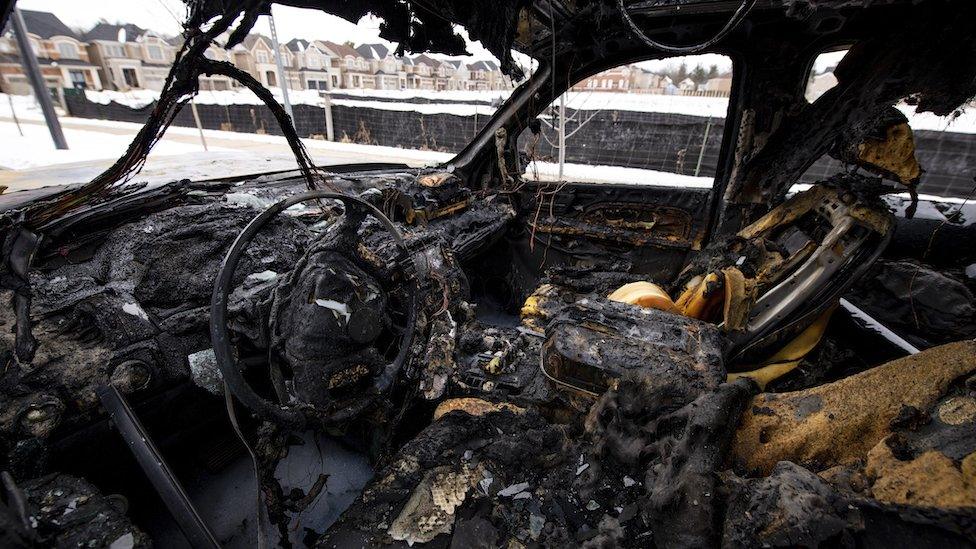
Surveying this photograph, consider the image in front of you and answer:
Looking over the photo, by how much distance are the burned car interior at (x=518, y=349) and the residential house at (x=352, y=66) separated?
44.9m

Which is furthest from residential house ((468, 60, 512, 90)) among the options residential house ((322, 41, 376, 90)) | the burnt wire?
the burnt wire

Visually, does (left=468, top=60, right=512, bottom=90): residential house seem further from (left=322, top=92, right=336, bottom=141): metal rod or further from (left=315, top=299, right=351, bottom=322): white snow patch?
(left=315, top=299, right=351, bottom=322): white snow patch

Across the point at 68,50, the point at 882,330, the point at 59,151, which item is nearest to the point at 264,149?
the point at 59,151

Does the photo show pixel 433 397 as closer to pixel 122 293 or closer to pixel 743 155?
pixel 122 293

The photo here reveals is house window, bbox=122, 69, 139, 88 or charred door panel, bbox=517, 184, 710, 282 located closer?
charred door panel, bbox=517, 184, 710, 282

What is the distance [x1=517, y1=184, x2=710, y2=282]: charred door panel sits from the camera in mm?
3838

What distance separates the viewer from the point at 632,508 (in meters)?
1.32

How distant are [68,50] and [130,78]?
209 inches

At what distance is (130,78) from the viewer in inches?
1280

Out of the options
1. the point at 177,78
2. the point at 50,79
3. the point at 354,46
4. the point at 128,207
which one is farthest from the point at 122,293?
the point at 354,46

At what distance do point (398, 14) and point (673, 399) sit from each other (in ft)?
8.13

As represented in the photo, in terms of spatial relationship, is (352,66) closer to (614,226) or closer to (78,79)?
(78,79)

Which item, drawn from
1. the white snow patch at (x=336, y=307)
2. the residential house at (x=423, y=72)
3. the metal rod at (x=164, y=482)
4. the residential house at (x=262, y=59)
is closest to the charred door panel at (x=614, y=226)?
the white snow patch at (x=336, y=307)

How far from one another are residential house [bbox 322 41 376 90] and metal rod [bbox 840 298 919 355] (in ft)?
150
